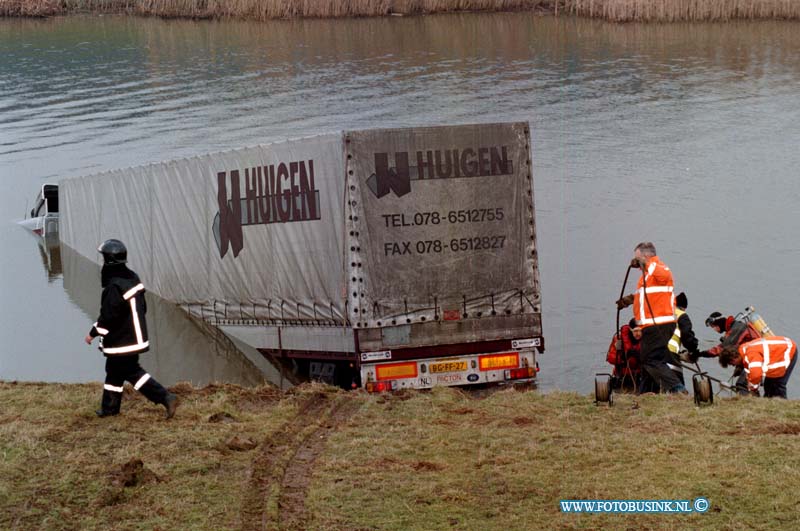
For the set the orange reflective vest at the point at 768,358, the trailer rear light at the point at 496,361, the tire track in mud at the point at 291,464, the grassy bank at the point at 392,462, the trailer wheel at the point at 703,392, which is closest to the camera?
the grassy bank at the point at 392,462

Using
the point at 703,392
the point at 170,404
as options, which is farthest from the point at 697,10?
the point at 170,404

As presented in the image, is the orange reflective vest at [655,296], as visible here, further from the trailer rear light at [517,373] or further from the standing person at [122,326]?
the standing person at [122,326]

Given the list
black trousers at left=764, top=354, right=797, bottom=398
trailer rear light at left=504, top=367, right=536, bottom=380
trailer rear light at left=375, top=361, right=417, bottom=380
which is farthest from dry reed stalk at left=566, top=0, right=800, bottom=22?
trailer rear light at left=375, top=361, right=417, bottom=380

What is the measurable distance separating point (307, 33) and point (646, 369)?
46.0 metres

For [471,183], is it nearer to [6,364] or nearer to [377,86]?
[6,364]

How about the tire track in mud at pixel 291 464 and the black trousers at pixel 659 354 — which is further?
the black trousers at pixel 659 354

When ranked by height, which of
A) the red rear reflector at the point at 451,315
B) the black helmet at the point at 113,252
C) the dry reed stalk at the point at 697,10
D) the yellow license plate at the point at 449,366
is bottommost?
the yellow license plate at the point at 449,366

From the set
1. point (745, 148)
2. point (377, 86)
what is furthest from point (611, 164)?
point (377, 86)

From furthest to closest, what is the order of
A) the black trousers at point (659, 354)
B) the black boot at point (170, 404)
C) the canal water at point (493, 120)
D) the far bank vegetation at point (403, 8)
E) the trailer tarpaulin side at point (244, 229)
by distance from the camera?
the far bank vegetation at point (403, 8) → the canal water at point (493, 120) → the trailer tarpaulin side at point (244, 229) → the black trousers at point (659, 354) → the black boot at point (170, 404)

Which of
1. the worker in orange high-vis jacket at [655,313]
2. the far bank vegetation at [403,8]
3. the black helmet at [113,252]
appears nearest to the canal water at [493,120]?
the far bank vegetation at [403,8]

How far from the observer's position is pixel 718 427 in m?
11.2

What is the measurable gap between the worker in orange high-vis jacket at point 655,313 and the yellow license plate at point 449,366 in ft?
7.35

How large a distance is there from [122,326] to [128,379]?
23.8 inches

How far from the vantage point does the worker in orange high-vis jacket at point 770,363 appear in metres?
14.0
